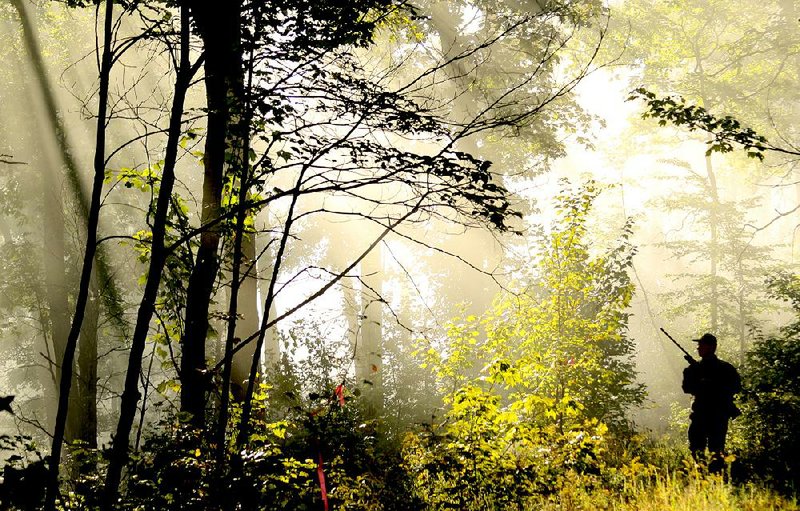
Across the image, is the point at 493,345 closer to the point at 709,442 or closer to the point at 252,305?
the point at 709,442

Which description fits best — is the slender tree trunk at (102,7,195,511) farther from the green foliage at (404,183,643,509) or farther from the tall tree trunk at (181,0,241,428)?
the green foliage at (404,183,643,509)

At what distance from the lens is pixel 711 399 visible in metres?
6.46

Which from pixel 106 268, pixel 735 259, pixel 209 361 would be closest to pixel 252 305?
pixel 209 361

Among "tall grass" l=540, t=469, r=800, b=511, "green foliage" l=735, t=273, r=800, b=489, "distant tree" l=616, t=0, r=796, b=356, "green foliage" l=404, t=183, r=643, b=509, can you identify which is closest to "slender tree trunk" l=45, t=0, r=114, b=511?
"green foliage" l=404, t=183, r=643, b=509

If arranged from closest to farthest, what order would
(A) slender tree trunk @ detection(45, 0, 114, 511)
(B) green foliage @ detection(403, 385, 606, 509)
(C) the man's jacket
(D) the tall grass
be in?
(A) slender tree trunk @ detection(45, 0, 114, 511)
(D) the tall grass
(B) green foliage @ detection(403, 385, 606, 509)
(C) the man's jacket

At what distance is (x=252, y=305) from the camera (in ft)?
29.3

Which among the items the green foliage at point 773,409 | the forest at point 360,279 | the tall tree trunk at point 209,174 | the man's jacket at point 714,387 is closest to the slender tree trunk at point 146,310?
the forest at point 360,279

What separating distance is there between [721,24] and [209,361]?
3001 centimetres

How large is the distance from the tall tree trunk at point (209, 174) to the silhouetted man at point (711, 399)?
5.55 m

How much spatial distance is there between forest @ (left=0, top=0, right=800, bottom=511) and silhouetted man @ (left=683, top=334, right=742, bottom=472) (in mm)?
31

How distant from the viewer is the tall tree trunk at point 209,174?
338 cm

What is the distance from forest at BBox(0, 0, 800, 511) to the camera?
113 inches

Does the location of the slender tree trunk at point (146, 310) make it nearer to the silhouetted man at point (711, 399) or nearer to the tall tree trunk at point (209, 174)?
the tall tree trunk at point (209, 174)

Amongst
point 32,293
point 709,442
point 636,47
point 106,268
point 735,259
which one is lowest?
point 709,442
